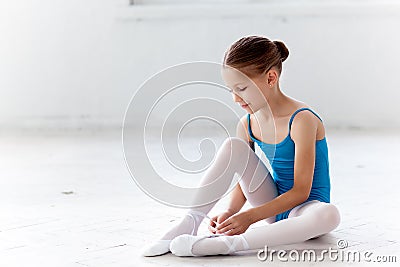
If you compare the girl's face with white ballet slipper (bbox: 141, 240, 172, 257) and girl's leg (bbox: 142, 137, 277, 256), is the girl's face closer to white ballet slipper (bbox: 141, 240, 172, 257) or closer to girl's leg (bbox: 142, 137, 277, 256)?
girl's leg (bbox: 142, 137, 277, 256)

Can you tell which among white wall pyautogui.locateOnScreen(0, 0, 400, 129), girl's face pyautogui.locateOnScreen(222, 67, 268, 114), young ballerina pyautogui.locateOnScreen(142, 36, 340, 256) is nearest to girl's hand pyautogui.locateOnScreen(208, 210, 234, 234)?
young ballerina pyautogui.locateOnScreen(142, 36, 340, 256)

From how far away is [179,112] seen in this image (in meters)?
4.12

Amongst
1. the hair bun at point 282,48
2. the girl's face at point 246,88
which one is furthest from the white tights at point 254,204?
the hair bun at point 282,48

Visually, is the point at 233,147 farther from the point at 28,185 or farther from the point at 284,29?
the point at 284,29

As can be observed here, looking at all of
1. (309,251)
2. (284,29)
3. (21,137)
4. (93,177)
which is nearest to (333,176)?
(93,177)

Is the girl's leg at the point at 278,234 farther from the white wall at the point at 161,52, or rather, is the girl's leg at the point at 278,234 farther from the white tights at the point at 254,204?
the white wall at the point at 161,52

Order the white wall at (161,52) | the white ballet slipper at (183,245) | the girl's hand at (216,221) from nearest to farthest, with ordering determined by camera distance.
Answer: the white ballet slipper at (183,245), the girl's hand at (216,221), the white wall at (161,52)

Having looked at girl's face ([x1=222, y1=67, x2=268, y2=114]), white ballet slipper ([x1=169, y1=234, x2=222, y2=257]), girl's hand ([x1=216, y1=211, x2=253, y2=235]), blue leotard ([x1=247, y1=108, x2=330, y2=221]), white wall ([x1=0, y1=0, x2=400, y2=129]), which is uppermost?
girl's face ([x1=222, y1=67, x2=268, y2=114])

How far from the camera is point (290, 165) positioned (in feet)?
5.33

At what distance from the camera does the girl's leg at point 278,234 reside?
1465mm

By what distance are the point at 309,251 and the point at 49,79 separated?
307 centimetres

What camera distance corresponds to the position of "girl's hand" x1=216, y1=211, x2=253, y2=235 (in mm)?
1506

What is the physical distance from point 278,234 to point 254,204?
0.18 m

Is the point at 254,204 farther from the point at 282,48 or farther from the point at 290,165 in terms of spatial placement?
the point at 282,48
